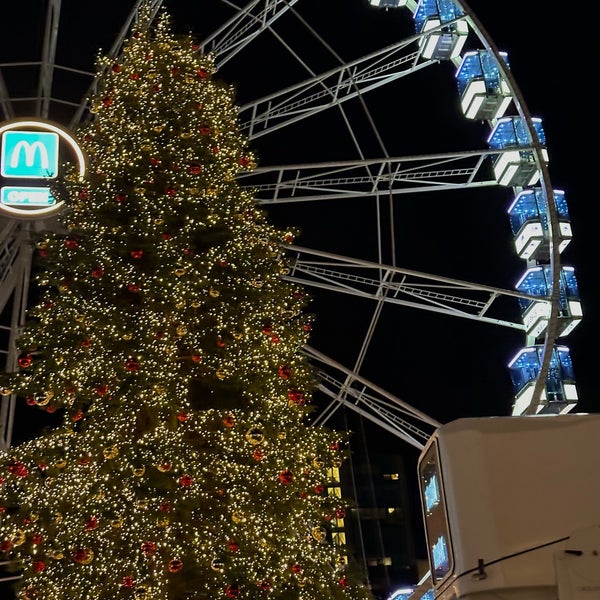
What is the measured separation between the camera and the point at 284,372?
30.8 ft

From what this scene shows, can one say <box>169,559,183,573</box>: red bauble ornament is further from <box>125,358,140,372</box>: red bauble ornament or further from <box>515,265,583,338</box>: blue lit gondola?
<box>515,265,583,338</box>: blue lit gondola

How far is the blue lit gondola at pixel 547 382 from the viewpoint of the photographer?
49.3 feet

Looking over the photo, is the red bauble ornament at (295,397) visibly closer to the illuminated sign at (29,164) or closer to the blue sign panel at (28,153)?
the illuminated sign at (29,164)

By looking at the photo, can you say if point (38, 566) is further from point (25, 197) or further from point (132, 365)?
point (25, 197)

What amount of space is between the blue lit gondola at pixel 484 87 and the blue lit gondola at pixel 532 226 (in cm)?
162

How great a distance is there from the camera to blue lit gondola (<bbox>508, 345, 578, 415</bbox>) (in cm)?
1504

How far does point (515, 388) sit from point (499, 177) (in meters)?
3.65

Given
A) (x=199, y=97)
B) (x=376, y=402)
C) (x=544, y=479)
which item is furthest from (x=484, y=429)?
(x=376, y=402)

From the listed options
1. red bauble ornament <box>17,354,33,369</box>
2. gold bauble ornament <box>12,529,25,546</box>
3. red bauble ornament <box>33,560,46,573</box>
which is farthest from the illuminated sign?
red bauble ornament <box>33,560,46,573</box>

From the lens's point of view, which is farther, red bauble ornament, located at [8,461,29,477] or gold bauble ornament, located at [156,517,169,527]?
red bauble ornament, located at [8,461,29,477]

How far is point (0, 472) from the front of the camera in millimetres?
8703

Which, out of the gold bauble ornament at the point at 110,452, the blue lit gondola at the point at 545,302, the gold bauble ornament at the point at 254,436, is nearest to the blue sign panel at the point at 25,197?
the gold bauble ornament at the point at 110,452

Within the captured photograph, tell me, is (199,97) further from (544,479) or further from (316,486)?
(544,479)

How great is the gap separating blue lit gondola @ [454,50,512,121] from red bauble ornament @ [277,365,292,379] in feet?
28.7
